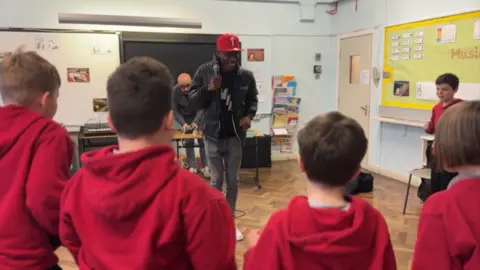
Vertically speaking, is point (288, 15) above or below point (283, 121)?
above

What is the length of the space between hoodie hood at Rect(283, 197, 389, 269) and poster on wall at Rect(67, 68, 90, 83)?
17.0ft

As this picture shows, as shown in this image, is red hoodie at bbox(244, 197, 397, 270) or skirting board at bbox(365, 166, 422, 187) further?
skirting board at bbox(365, 166, 422, 187)

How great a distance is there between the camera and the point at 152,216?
0.96 meters

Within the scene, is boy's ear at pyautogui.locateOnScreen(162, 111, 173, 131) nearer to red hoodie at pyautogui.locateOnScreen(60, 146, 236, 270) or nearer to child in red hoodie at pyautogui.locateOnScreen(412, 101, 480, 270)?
red hoodie at pyautogui.locateOnScreen(60, 146, 236, 270)

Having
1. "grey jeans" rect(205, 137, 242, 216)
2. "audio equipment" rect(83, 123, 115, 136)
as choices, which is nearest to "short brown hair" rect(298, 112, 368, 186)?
"grey jeans" rect(205, 137, 242, 216)

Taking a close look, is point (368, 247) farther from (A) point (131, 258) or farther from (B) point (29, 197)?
(B) point (29, 197)

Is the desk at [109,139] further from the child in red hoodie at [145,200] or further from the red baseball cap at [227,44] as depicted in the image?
the child in red hoodie at [145,200]

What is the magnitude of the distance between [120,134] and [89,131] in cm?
419

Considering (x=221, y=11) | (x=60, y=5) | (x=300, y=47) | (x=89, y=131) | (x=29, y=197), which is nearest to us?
(x=29, y=197)

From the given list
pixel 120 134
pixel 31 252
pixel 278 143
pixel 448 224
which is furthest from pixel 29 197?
pixel 278 143

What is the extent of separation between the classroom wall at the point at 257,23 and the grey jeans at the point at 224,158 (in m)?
3.32

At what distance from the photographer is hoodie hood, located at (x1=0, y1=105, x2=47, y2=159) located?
4.09ft

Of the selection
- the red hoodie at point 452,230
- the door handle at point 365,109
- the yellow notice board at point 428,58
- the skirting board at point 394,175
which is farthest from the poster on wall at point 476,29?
the red hoodie at point 452,230

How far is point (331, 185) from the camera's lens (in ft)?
3.50
